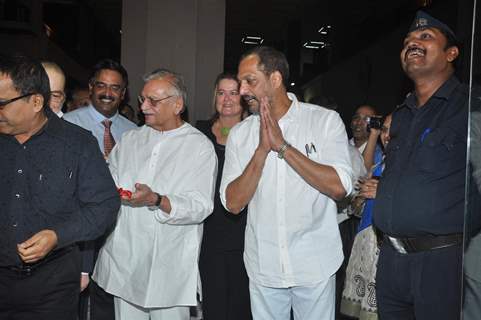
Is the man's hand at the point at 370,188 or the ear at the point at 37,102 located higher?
the ear at the point at 37,102

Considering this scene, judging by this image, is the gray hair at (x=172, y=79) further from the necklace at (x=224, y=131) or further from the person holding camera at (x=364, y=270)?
the person holding camera at (x=364, y=270)

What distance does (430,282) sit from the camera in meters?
2.06

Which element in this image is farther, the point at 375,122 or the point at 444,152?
the point at 375,122

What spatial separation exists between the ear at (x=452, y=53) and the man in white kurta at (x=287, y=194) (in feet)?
1.79

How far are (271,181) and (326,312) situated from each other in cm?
61

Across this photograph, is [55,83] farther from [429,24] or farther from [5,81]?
[429,24]

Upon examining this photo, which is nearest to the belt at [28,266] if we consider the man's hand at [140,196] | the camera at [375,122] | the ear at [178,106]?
the man's hand at [140,196]

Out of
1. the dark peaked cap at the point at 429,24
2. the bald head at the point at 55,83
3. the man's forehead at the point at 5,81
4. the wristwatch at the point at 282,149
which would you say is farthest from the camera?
the bald head at the point at 55,83

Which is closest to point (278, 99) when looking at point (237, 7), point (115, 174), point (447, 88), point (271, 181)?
point (271, 181)

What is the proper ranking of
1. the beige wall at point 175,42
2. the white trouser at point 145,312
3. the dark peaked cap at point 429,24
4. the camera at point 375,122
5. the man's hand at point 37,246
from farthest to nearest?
the beige wall at point 175,42
the camera at point 375,122
the white trouser at point 145,312
the dark peaked cap at point 429,24
the man's hand at point 37,246

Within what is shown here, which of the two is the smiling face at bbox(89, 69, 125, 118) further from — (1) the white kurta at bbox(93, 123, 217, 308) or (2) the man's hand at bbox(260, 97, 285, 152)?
(2) the man's hand at bbox(260, 97, 285, 152)

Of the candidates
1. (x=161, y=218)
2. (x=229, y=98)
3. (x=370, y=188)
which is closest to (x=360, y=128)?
(x=229, y=98)

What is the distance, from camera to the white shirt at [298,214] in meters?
2.27

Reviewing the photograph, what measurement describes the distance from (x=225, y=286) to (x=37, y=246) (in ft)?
4.51
